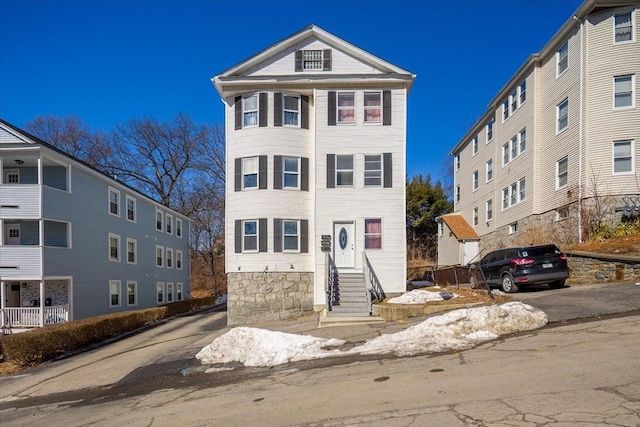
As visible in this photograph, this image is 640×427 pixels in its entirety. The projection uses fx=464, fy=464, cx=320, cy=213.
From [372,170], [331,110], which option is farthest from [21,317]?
[372,170]

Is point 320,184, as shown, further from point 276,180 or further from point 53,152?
point 53,152

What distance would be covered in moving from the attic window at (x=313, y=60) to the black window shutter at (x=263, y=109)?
6.36ft

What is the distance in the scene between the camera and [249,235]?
18.1m

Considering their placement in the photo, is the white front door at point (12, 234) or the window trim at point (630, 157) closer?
the window trim at point (630, 157)

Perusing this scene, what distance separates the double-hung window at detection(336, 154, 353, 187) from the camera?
1839cm

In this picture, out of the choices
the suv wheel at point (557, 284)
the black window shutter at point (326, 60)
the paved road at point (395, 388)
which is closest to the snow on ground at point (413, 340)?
the paved road at point (395, 388)

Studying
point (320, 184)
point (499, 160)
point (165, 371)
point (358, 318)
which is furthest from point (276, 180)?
point (499, 160)

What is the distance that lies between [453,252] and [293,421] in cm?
2816

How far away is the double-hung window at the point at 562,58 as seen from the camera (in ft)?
73.3

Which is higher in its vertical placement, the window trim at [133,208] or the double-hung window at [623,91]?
the double-hung window at [623,91]

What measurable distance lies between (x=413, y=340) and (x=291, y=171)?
10268mm

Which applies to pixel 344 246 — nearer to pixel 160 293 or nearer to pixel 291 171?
pixel 291 171

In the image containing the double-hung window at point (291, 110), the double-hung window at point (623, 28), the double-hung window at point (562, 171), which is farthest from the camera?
the double-hung window at point (562, 171)

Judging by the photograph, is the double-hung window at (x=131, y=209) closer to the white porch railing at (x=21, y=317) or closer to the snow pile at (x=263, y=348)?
the white porch railing at (x=21, y=317)
